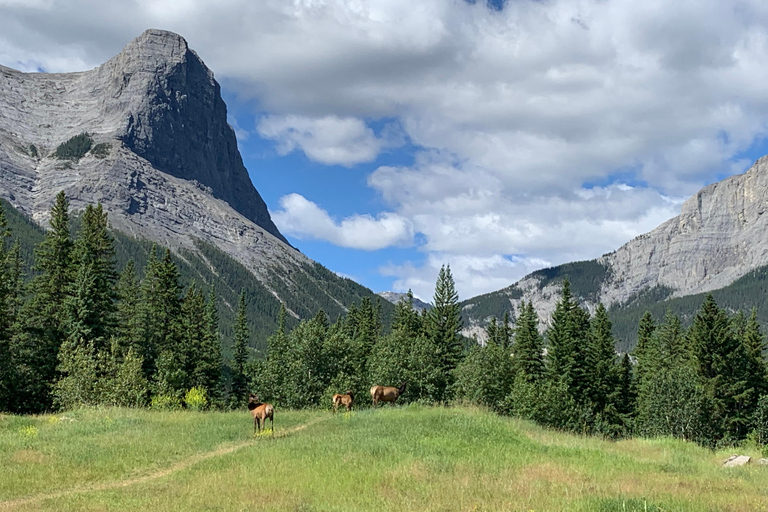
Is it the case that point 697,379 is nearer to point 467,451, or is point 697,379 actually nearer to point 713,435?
point 713,435

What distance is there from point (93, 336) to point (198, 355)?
16646 mm

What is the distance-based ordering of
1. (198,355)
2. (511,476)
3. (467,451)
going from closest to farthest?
(511,476), (467,451), (198,355)

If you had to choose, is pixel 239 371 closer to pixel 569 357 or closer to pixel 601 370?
pixel 569 357

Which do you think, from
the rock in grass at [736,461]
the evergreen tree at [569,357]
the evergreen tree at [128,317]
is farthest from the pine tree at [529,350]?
the rock in grass at [736,461]

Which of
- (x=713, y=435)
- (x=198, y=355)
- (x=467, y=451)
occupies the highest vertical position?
(x=198, y=355)

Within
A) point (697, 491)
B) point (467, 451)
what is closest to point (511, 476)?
point (467, 451)

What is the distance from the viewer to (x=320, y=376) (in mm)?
64438

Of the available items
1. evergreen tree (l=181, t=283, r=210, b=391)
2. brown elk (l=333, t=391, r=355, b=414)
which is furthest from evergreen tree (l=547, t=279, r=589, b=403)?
evergreen tree (l=181, t=283, r=210, b=391)

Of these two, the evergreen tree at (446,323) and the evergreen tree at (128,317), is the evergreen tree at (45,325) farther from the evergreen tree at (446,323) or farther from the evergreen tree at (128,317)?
the evergreen tree at (446,323)

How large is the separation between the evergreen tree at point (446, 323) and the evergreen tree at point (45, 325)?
1487 inches

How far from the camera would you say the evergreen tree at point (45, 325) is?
166 feet

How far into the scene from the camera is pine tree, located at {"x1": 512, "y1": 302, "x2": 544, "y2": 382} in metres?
70.8

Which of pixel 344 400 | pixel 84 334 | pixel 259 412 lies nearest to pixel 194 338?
pixel 84 334

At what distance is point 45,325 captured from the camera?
52.8 m
